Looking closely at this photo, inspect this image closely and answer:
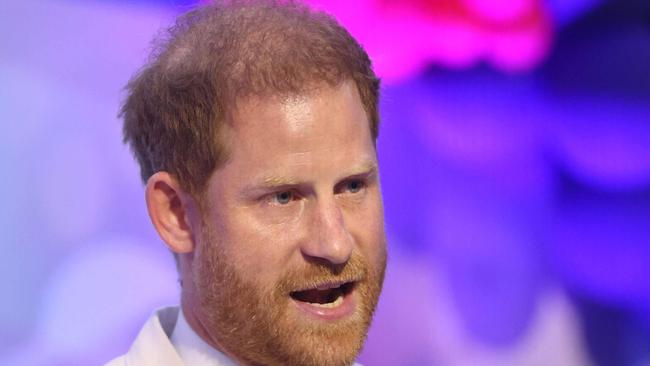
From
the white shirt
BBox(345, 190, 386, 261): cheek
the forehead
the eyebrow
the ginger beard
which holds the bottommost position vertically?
the white shirt

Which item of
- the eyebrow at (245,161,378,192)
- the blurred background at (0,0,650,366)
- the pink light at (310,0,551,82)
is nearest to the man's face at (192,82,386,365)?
the eyebrow at (245,161,378,192)

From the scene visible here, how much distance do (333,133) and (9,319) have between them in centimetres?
121

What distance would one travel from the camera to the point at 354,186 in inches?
71.9

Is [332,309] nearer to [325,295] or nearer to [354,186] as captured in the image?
[325,295]

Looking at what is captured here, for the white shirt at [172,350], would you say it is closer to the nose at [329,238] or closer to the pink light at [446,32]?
the nose at [329,238]

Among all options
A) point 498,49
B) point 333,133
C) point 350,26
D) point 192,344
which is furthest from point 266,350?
point 498,49

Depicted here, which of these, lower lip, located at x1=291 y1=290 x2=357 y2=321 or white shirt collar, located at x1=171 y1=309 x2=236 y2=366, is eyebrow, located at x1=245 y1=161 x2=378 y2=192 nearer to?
lower lip, located at x1=291 y1=290 x2=357 y2=321

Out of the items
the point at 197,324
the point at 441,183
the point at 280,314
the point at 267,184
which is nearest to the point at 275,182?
the point at 267,184

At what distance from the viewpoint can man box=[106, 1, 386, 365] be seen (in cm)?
174

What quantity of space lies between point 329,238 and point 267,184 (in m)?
0.15

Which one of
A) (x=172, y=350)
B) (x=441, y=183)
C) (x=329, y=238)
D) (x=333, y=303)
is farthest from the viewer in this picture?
(x=441, y=183)

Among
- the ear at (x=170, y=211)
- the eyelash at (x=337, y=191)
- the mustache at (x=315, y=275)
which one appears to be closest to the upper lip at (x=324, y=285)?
the mustache at (x=315, y=275)

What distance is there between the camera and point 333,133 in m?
1.76

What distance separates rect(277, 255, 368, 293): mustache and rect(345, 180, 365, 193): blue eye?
136 millimetres
